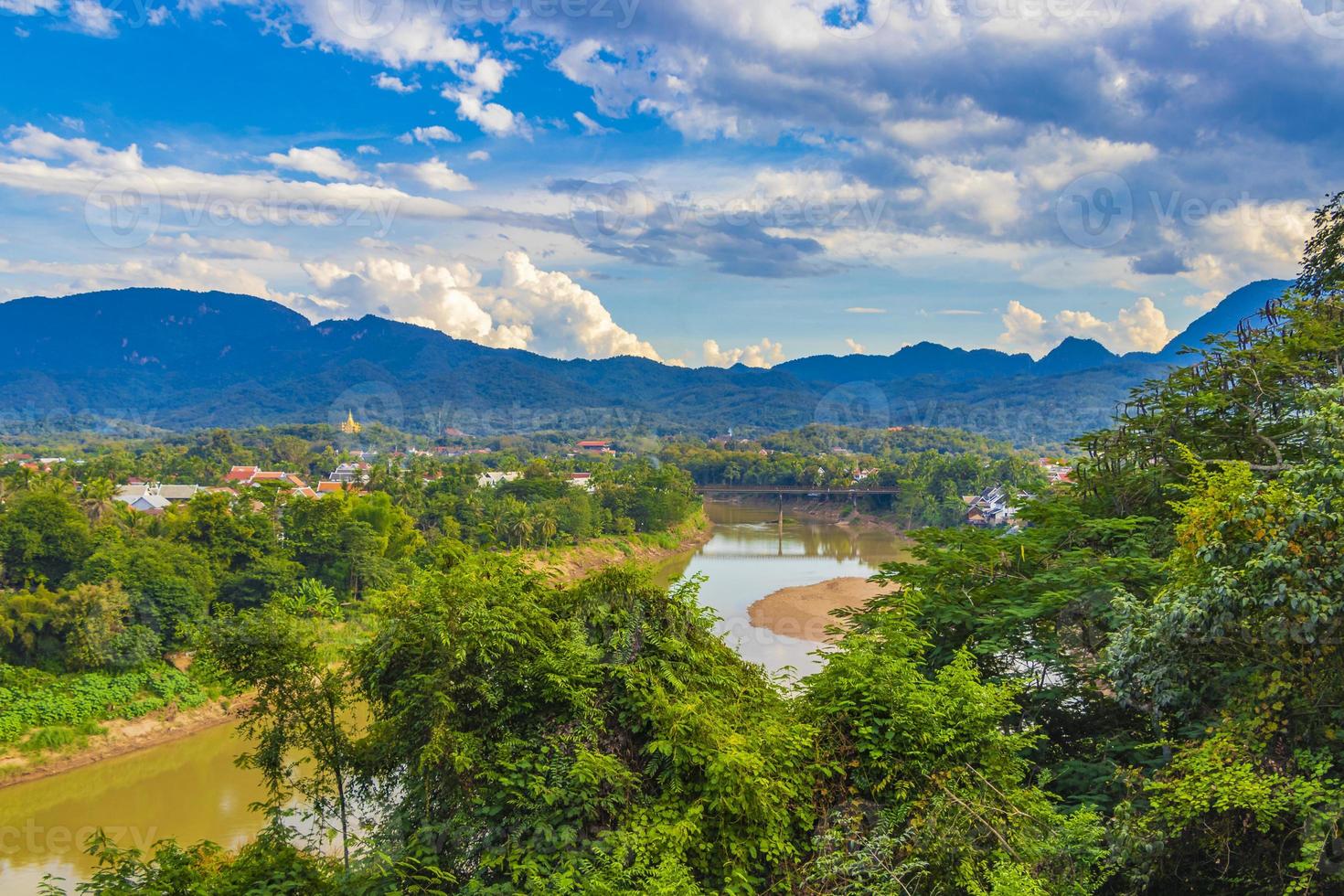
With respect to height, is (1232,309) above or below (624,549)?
above

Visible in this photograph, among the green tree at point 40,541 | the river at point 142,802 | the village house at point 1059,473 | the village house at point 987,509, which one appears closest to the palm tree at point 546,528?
the river at point 142,802

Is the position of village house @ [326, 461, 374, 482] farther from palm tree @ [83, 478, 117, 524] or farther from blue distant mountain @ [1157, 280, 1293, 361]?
blue distant mountain @ [1157, 280, 1293, 361]

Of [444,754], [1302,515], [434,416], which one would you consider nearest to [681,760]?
[444,754]

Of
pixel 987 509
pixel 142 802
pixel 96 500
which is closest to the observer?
pixel 142 802

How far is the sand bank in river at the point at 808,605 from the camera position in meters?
26.7

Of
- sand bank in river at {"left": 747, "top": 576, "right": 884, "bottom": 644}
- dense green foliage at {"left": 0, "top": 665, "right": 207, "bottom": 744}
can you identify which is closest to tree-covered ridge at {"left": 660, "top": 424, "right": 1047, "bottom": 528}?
sand bank in river at {"left": 747, "top": 576, "right": 884, "bottom": 644}

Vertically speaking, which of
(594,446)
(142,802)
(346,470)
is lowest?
(142,802)

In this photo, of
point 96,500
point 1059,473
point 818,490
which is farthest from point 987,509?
point 96,500

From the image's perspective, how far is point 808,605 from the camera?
3011 cm

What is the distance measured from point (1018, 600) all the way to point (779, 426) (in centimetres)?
16034

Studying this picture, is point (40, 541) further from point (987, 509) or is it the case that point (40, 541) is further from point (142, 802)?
point (987, 509)

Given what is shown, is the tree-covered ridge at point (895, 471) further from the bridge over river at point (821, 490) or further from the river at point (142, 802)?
the river at point (142, 802)

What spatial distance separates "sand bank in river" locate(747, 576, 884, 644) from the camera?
87.5 feet

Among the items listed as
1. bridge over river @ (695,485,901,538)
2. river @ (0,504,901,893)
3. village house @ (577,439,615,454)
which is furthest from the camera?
village house @ (577,439,615,454)
